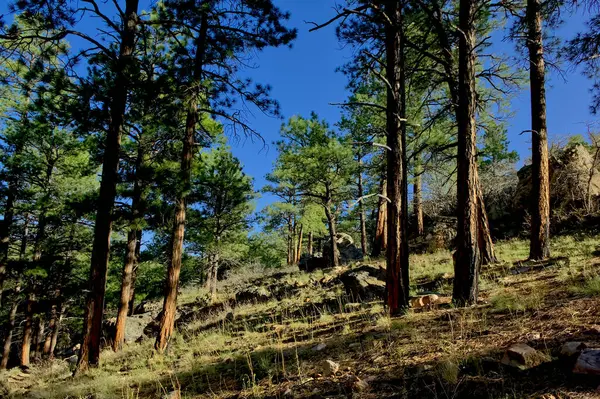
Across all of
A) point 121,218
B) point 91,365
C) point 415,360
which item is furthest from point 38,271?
point 415,360

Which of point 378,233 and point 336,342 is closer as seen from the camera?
point 336,342

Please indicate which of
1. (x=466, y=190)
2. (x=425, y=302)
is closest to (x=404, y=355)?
(x=425, y=302)

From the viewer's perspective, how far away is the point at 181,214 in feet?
25.0

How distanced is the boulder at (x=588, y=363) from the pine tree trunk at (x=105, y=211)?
7.32m

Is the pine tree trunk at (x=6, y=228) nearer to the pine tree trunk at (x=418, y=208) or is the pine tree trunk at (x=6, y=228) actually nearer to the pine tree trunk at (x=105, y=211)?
the pine tree trunk at (x=105, y=211)

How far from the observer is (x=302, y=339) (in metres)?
4.96

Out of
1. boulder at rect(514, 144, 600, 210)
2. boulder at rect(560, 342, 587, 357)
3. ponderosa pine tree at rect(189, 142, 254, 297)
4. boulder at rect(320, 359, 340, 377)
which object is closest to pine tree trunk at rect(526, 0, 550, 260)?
boulder at rect(514, 144, 600, 210)

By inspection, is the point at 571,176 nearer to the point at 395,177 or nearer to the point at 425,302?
the point at 395,177

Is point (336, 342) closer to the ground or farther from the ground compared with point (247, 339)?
farther from the ground

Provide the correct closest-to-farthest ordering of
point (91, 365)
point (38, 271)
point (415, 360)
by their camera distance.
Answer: point (415, 360), point (91, 365), point (38, 271)

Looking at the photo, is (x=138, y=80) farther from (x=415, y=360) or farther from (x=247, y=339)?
(x=415, y=360)

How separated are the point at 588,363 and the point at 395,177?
3878 mm

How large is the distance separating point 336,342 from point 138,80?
A: 22.4ft

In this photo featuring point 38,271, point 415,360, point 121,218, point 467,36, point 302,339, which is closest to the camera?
point 415,360
